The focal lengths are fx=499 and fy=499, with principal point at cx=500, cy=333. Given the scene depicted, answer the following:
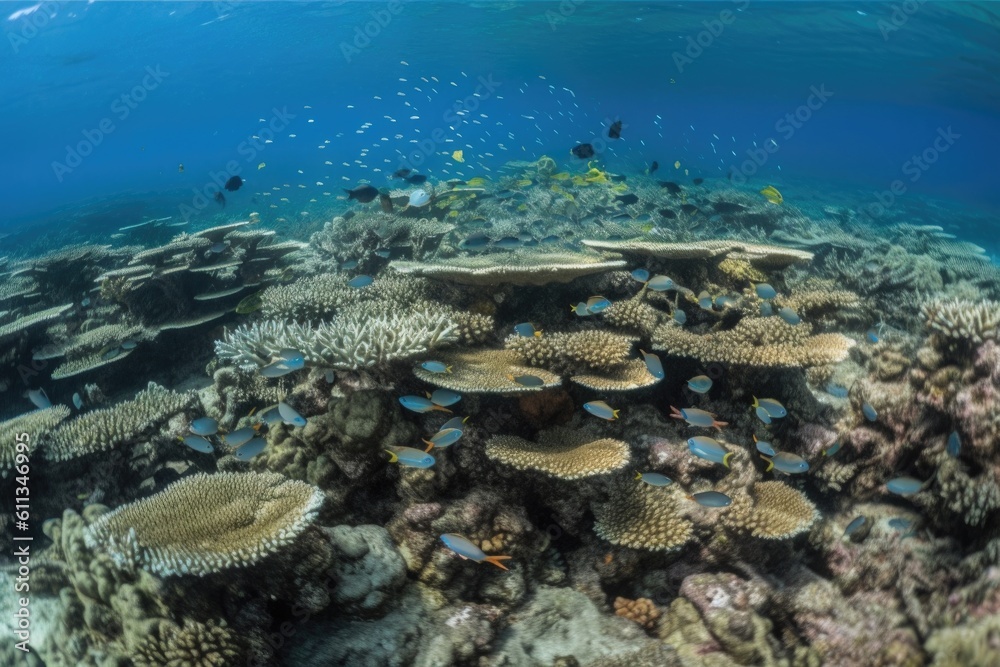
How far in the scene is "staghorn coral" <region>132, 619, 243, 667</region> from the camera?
3172 millimetres

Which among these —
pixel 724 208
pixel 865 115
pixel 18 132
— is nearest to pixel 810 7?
pixel 724 208

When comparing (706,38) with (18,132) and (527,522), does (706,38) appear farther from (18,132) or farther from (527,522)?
(18,132)

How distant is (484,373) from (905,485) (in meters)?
3.98

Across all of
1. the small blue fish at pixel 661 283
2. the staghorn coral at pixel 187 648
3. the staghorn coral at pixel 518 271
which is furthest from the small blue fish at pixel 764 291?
the staghorn coral at pixel 187 648

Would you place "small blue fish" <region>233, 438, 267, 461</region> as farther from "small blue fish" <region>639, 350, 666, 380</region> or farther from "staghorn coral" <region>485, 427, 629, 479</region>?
"small blue fish" <region>639, 350, 666, 380</region>

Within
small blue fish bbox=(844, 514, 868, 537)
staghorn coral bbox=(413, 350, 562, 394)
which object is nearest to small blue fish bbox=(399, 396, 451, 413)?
staghorn coral bbox=(413, 350, 562, 394)

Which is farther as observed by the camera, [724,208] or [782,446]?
[724,208]

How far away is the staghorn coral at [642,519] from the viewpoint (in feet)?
14.4

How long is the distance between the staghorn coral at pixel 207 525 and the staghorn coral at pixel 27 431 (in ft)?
8.89

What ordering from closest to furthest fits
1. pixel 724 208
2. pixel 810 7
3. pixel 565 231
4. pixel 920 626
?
pixel 920 626, pixel 565 231, pixel 724 208, pixel 810 7

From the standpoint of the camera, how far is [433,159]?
79812mm

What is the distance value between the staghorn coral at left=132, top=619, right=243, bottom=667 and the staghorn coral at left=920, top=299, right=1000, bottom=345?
6767 mm

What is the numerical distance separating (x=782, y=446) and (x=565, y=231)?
11101 mm

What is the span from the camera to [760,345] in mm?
5688
